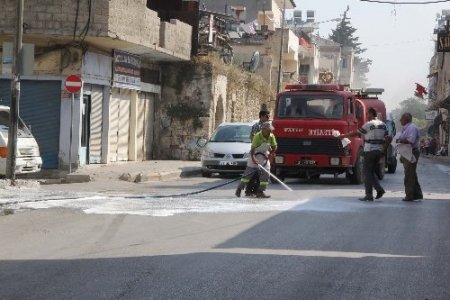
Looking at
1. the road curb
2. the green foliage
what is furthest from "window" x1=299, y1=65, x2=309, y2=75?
the road curb

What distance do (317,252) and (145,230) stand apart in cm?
272

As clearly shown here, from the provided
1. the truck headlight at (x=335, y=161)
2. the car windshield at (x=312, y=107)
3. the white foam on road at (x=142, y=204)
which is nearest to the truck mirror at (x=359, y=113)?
the car windshield at (x=312, y=107)

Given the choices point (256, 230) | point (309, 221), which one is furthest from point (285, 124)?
point (256, 230)

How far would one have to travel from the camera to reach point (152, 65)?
30.1 m

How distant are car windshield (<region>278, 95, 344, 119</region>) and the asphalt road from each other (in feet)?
17.0

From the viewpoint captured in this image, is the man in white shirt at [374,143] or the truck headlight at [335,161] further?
the truck headlight at [335,161]

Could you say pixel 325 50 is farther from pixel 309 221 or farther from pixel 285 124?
pixel 309 221

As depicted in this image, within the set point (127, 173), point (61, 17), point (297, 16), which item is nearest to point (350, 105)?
point (127, 173)

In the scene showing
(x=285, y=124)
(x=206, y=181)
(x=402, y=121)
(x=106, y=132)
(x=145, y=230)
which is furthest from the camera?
(x=106, y=132)

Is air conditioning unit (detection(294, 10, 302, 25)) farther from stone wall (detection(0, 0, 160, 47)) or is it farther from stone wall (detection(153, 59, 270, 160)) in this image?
stone wall (detection(0, 0, 160, 47))

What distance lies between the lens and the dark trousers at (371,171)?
50.6 feet

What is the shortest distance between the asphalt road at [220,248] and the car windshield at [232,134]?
9.00m

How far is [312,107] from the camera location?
20.5 metres

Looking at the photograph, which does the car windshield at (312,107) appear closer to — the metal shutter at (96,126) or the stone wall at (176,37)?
the metal shutter at (96,126)
